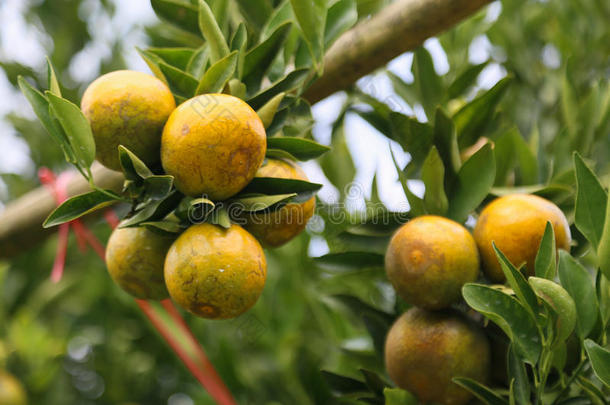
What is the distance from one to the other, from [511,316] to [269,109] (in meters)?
0.38

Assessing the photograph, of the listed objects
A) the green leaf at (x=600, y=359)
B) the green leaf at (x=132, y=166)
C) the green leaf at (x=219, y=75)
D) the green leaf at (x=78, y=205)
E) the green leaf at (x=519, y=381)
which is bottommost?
the green leaf at (x=519, y=381)

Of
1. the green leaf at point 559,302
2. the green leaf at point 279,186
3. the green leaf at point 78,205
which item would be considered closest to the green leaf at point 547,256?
the green leaf at point 559,302

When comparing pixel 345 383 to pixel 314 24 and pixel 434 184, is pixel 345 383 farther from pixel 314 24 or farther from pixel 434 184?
→ pixel 314 24

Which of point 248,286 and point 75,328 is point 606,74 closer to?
point 248,286

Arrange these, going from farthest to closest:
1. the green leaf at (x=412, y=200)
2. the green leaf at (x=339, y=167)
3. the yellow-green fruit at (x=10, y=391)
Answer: the yellow-green fruit at (x=10, y=391) < the green leaf at (x=339, y=167) < the green leaf at (x=412, y=200)

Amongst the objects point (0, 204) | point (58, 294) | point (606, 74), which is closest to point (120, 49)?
point (0, 204)

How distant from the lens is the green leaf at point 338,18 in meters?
0.91

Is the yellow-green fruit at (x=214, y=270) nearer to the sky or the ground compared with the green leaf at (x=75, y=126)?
nearer to the ground

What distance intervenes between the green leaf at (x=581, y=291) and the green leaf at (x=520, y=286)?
0.05m

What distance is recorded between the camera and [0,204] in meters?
1.89

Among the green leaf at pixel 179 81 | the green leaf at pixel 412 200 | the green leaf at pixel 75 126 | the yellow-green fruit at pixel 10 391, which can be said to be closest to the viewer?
the green leaf at pixel 75 126

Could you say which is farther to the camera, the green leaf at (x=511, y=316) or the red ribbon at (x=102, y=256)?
the red ribbon at (x=102, y=256)

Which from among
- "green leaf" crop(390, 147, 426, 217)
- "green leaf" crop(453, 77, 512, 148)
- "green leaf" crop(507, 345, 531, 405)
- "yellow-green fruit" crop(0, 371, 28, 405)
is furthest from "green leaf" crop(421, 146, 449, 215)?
"yellow-green fruit" crop(0, 371, 28, 405)

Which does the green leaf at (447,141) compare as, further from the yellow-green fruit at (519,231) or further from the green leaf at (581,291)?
the green leaf at (581,291)
